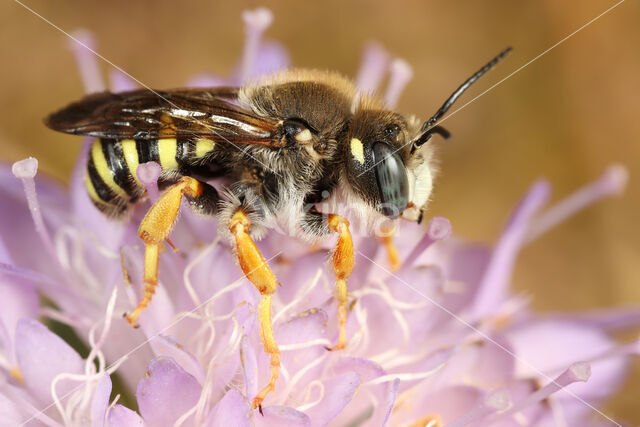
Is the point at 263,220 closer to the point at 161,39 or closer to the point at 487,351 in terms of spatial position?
the point at 487,351

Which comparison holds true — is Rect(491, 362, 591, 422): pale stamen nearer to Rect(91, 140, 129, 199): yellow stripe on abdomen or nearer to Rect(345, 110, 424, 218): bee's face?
Rect(345, 110, 424, 218): bee's face

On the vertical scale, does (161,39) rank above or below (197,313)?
above

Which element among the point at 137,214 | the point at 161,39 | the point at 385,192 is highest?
the point at 161,39

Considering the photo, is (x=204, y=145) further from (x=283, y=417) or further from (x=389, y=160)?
(x=283, y=417)

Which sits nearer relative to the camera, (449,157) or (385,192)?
(385,192)

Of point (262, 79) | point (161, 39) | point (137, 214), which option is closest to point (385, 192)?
point (262, 79)

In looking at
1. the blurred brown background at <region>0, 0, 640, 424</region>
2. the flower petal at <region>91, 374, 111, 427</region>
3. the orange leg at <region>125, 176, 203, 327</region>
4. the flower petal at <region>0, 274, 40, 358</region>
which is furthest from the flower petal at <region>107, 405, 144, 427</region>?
the blurred brown background at <region>0, 0, 640, 424</region>

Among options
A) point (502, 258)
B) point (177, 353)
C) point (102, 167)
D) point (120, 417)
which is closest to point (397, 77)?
point (502, 258)

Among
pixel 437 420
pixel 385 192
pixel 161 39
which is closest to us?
pixel 385 192
